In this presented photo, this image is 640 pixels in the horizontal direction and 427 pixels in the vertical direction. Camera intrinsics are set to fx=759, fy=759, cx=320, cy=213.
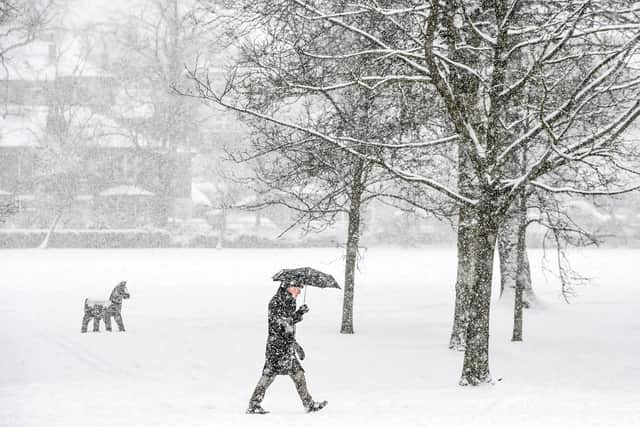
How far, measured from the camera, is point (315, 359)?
1386 centimetres

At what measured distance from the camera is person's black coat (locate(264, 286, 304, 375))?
8594 mm

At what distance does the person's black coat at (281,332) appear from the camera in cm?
859

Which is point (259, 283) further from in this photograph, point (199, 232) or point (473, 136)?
point (199, 232)

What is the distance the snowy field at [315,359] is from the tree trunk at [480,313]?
35cm

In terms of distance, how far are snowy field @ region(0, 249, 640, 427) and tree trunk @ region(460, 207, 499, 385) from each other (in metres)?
0.35

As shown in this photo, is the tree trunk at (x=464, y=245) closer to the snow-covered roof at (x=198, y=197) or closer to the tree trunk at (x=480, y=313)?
the tree trunk at (x=480, y=313)

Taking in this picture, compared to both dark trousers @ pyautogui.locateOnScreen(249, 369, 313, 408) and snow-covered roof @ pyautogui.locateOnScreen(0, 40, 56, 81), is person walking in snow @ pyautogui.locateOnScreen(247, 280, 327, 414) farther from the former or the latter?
snow-covered roof @ pyautogui.locateOnScreen(0, 40, 56, 81)

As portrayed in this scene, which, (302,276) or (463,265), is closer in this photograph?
(302,276)

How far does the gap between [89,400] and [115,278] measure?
2279 centimetres

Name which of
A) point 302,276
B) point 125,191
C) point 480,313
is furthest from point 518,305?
point 125,191

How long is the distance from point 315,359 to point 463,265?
318cm

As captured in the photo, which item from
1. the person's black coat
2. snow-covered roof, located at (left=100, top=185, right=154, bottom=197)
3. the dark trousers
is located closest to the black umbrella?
the person's black coat

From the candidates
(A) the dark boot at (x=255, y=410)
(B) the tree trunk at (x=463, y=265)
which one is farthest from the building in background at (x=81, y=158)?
(A) the dark boot at (x=255, y=410)

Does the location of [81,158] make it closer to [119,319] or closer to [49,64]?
[49,64]
